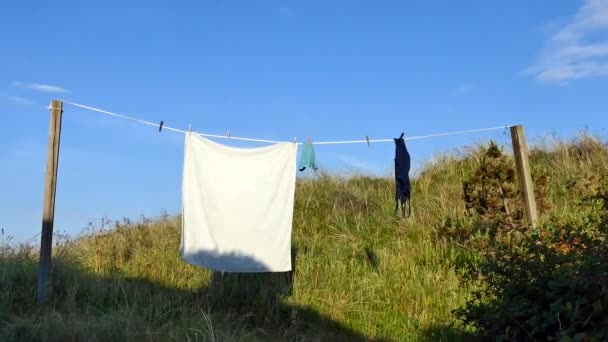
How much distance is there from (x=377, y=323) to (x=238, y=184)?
7.07ft

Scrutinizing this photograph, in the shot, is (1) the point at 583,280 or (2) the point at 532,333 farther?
(2) the point at 532,333

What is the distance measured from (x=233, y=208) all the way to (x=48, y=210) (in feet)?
5.81

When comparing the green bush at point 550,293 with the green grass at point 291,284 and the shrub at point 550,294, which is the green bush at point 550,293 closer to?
the shrub at point 550,294

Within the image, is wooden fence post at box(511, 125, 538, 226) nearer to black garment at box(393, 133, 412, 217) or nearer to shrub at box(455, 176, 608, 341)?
black garment at box(393, 133, 412, 217)

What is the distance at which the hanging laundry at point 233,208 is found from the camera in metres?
6.03

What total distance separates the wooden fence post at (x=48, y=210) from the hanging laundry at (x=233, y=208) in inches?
48.9

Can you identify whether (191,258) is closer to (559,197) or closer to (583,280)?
(583,280)

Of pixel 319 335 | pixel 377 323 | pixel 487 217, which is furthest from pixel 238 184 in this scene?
pixel 487 217

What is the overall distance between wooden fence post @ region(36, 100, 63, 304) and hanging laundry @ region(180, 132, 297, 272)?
48.9 inches

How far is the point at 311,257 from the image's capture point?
26.6ft

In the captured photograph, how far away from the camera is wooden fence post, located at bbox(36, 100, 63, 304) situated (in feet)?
19.0

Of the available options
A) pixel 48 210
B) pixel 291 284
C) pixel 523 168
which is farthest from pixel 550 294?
pixel 48 210

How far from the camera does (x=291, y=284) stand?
23.9ft

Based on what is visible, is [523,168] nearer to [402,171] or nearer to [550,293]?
[402,171]
